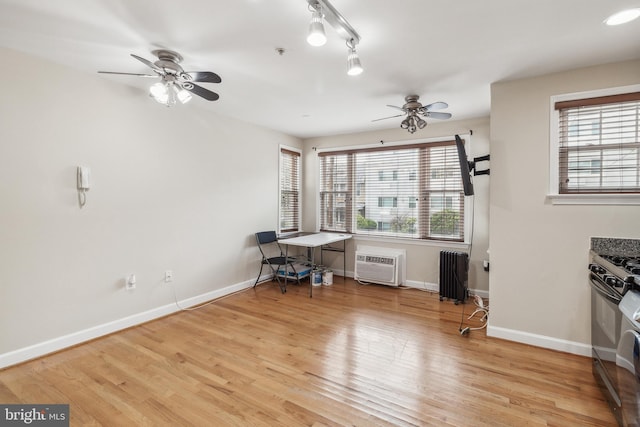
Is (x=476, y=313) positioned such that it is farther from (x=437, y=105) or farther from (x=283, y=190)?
(x=283, y=190)

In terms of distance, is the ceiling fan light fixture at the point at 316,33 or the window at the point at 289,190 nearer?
the ceiling fan light fixture at the point at 316,33

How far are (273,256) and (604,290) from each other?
13.1ft

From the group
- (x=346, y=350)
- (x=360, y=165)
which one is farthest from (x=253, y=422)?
(x=360, y=165)

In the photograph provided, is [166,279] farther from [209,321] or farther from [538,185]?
[538,185]

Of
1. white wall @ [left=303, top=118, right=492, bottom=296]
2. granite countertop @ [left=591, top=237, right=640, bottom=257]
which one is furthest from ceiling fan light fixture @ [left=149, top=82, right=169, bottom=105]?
granite countertop @ [left=591, top=237, right=640, bottom=257]

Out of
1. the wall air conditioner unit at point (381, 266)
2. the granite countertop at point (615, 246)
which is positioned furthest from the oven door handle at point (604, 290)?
the wall air conditioner unit at point (381, 266)

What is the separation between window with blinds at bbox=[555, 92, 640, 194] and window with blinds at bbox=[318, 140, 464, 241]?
158cm

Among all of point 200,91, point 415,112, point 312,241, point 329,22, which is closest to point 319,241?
point 312,241

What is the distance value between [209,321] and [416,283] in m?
2.97

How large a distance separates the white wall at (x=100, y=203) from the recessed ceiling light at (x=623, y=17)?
3.15 meters

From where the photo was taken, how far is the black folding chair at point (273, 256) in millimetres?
4395

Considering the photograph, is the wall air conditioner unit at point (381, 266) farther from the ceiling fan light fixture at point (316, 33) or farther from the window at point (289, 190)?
the ceiling fan light fixture at point (316, 33)

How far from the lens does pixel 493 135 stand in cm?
284

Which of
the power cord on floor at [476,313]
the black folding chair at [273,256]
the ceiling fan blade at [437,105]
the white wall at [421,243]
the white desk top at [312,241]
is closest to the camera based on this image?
the ceiling fan blade at [437,105]
